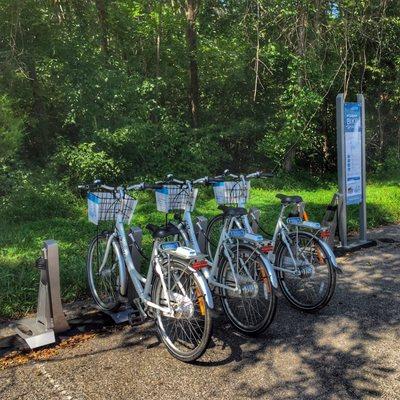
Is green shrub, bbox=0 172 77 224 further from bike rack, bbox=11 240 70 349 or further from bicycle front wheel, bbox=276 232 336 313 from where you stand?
bicycle front wheel, bbox=276 232 336 313

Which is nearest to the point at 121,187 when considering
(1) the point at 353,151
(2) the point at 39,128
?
(1) the point at 353,151

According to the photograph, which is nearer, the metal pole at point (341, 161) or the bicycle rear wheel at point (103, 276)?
the bicycle rear wheel at point (103, 276)

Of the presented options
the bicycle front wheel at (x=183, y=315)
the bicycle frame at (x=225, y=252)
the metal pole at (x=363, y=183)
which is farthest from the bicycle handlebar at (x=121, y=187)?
the metal pole at (x=363, y=183)

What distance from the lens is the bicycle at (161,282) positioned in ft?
11.7

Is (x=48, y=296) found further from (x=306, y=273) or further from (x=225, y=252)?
(x=306, y=273)

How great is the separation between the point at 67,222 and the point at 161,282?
5467 millimetres

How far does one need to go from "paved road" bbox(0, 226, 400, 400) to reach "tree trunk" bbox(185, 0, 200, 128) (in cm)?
1111

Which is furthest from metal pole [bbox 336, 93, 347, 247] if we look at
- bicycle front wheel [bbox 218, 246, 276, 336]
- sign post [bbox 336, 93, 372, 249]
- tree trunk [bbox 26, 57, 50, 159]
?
tree trunk [bbox 26, 57, 50, 159]

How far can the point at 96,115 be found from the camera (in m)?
11.2

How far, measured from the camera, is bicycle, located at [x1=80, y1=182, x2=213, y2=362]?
3576mm

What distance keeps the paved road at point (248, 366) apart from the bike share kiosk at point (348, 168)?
2238 mm

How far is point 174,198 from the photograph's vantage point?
4.76m

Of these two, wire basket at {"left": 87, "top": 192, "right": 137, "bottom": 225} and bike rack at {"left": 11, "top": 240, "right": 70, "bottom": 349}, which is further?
wire basket at {"left": 87, "top": 192, "right": 137, "bottom": 225}

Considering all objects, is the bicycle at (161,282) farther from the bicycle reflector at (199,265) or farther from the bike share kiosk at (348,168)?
the bike share kiosk at (348,168)
